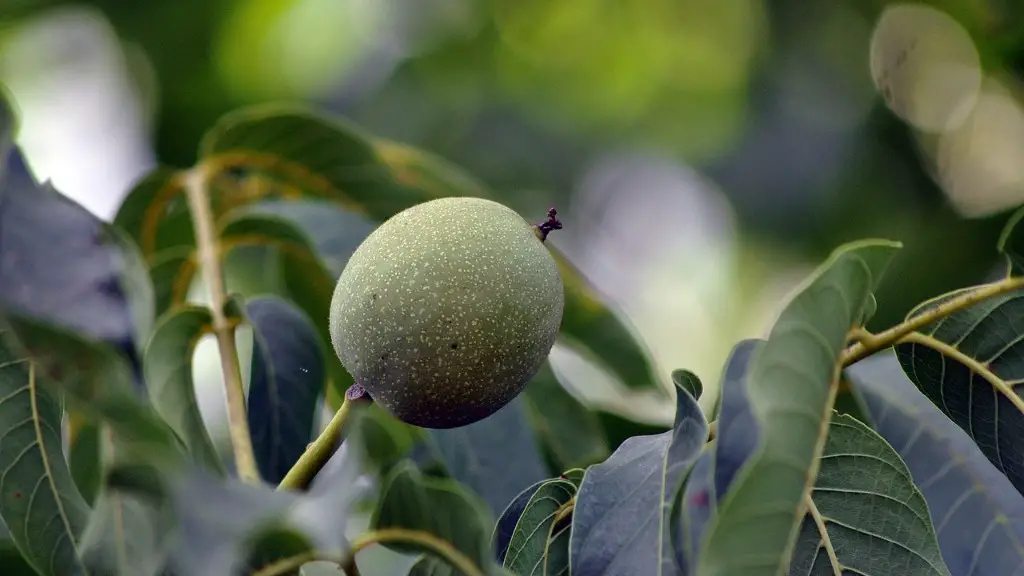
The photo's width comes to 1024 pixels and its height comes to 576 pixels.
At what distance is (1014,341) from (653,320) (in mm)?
2874

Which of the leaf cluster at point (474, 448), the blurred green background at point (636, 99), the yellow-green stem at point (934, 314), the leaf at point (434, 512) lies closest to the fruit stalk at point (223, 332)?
the leaf cluster at point (474, 448)

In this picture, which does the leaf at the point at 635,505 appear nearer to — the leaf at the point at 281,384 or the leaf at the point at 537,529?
the leaf at the point at 537,529

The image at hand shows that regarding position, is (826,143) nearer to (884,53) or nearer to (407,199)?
(884,53)

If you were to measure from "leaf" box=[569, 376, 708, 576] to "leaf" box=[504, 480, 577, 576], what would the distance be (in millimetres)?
50

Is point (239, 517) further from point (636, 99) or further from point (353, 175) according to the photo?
point (636, 99)

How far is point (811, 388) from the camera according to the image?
53 cm

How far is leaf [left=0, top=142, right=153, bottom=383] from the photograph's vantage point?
0.66m

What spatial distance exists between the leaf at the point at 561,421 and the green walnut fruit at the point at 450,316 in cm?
40

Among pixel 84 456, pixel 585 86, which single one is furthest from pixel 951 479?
pixel 585 86

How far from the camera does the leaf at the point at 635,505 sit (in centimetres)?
Result: 61

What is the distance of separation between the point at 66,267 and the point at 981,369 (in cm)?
61

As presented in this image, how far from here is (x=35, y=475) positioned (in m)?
0.72

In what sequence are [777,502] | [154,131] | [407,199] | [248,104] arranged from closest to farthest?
[777,502] → [407,199] → [154,131] → [248,104]

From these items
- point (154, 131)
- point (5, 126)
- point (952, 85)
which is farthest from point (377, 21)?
point (5, 126)
